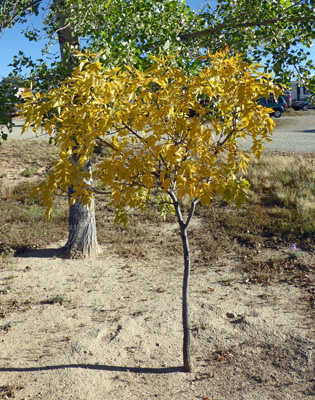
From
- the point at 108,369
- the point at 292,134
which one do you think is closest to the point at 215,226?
the point at 108,369

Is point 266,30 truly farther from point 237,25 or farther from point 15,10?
point 15,10

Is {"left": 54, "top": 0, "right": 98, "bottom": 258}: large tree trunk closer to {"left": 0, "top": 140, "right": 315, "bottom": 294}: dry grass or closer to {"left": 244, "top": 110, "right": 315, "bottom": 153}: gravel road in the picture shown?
{"left": 0, "top": 140, "right": 315, "bottom": 294}: dry grass

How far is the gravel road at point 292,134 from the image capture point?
14.6 meters

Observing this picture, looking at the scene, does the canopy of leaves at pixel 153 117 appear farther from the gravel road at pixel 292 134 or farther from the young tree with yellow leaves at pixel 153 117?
the gravel road at pixel 292 134

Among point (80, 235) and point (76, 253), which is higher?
point (80, 235)

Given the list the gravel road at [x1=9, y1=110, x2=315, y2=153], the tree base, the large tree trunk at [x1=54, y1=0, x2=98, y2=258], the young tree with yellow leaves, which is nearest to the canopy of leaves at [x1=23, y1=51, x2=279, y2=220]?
the young tree with yellow leaves

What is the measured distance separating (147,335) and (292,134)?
16.6m

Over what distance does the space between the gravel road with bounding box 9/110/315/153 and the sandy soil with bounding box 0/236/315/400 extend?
14.5 ft

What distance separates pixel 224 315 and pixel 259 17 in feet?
13.7

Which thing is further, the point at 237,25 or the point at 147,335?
the point at 237,25

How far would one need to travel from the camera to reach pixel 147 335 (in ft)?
13.5

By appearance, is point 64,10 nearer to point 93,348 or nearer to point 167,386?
point 93,348

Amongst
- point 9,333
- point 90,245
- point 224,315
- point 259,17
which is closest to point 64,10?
point 259,17

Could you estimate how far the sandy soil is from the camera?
3332 millimetres
